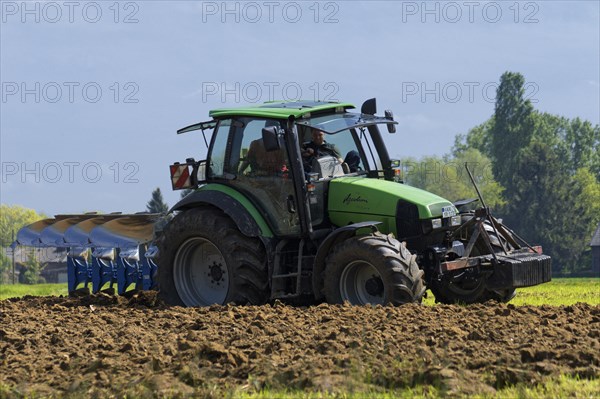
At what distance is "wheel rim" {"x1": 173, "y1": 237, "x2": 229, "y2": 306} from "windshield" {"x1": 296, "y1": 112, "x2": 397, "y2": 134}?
6.58 feet

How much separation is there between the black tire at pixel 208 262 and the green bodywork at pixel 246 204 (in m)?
0.20

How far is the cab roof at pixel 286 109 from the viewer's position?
12.5m

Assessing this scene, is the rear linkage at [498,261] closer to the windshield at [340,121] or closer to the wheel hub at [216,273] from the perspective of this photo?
the windshield at [340,121]

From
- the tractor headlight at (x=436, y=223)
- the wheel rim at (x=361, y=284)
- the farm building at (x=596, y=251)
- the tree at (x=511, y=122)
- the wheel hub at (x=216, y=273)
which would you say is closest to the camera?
the wheel rim at (x=361, y=284)

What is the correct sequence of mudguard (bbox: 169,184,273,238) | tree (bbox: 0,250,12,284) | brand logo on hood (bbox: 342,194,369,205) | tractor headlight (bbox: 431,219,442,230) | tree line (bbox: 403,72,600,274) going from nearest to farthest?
tractor headlight (bbox: 431,219,442,230) → brand logo on hood (bbox: 342,194,369,205) → mudguard (bbox: 169,184,273,238) → tree line (bbox: 403,72,600,274) → tree (bbox: 0,250,12,284)

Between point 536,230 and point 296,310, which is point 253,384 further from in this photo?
point 536,230

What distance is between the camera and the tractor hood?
1230 cm

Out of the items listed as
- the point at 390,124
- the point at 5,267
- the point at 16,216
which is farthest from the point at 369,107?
the point at 16,216

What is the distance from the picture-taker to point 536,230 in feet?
276

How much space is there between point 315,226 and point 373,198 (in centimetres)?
78

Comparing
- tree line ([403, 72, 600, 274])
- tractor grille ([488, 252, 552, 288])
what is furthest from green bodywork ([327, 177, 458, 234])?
tree line ([403, 72, 600, 274])

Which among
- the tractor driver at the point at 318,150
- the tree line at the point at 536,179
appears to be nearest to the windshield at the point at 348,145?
the tractor driver at the point at 318,150

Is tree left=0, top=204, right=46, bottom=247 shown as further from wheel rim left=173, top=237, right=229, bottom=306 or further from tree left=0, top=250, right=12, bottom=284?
wheel rim left=173, top=237, right=229, bottom=306

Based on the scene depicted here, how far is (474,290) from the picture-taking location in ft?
42.5
